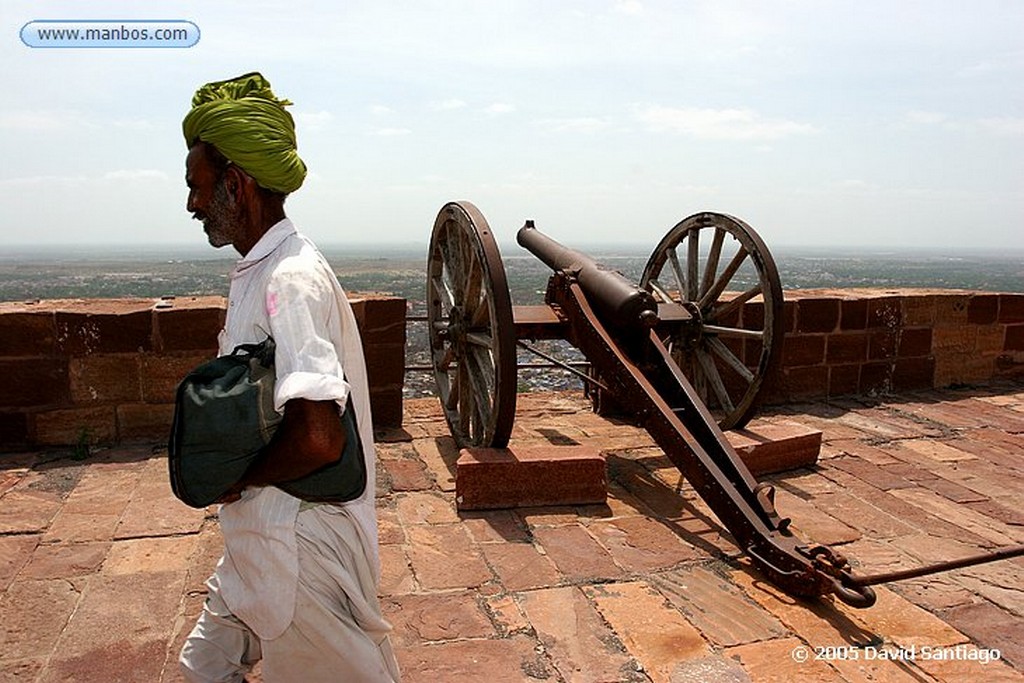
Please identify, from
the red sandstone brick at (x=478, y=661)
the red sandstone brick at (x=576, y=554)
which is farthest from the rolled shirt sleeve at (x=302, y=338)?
the red sandstone brick at (x=576, y=554)

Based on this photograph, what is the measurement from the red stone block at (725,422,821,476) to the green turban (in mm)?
3320

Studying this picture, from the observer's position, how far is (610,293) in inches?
171

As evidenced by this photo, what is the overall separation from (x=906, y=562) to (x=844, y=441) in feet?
6.52

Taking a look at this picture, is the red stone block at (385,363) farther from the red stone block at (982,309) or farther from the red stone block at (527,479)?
the red stone block at (982,309)

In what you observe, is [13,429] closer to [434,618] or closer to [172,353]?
[172,353]

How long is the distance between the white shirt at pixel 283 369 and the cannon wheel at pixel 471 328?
2.08m

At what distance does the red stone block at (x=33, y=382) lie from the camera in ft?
15.9

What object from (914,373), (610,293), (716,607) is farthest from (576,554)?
(914,373)

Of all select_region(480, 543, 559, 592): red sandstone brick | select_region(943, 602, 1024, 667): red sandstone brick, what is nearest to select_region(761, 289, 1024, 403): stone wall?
select_region(943, 602, 1024, 667): red sandstone brick

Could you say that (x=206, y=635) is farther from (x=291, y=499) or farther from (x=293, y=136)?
(x=293, y=136)

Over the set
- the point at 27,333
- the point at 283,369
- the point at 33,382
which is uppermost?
the point at 283,369

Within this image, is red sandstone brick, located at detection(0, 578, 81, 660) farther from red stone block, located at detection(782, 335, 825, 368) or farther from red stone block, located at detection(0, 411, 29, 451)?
red stone block, located at detection(782, 335, 825, 368)

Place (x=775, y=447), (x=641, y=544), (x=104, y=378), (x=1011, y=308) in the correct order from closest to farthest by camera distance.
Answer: (x=641, y=544), (x=775, y=447), (x=104, y=378), (x=1011, y=308)

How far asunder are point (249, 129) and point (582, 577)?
2.19 meters
